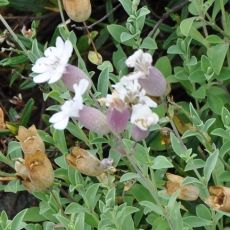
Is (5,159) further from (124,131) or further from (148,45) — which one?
(148,45)

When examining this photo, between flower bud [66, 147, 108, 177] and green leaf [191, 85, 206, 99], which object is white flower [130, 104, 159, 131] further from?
green leaf [191, 85, 206, 99]

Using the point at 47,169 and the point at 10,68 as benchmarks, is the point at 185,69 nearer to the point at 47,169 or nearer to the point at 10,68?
the point at 47,169

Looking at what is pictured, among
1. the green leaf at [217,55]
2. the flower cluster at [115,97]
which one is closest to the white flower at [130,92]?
the flower cluster at [115,97]

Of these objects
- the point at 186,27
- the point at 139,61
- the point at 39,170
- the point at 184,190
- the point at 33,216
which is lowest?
the point at 33,216

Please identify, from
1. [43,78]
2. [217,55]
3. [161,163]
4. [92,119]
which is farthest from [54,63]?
[217,55]

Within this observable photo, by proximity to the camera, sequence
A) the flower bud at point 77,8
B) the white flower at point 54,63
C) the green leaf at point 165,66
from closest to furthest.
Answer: the white flower at point 54,63 → the flower bud at point 77,8 → the green leaf at point 165,66

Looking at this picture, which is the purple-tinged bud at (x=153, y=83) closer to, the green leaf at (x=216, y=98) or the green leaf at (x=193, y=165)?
the green leaf at (x=193, y=165)
